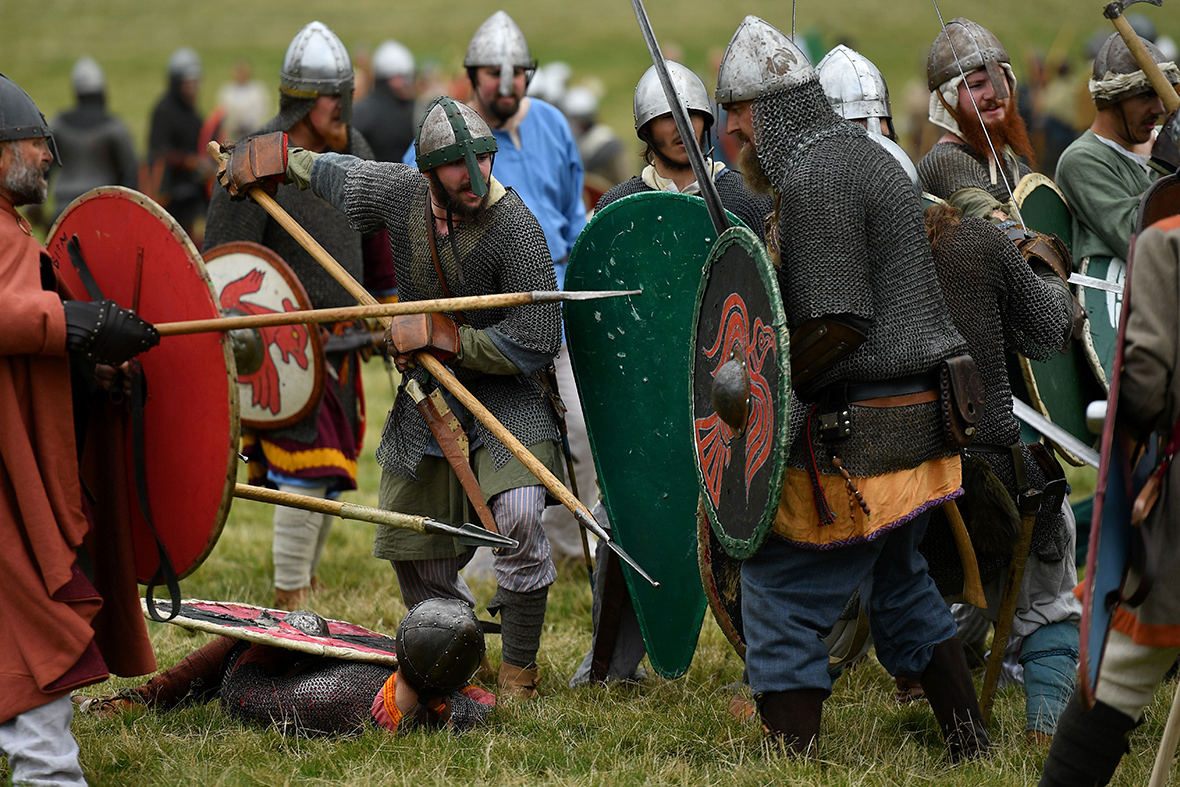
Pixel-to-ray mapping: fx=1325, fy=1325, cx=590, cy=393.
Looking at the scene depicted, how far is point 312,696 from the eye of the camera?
359cm

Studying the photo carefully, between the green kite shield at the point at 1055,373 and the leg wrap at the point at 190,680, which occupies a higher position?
the green kite shield at the point at 1055,373

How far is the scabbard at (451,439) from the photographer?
371 cm

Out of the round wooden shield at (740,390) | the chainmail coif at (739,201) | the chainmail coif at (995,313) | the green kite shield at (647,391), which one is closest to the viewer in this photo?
the round wooden shield at (740,390)

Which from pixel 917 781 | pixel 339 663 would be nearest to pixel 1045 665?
pixel 917 781

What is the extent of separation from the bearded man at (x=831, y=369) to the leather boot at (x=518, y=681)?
0.90 meters

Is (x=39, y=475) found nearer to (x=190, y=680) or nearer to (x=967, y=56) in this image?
(x=190, y=680)

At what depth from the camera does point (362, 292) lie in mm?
3816

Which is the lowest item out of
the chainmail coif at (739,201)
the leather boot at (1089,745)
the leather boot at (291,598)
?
the leather boot at (291,598)

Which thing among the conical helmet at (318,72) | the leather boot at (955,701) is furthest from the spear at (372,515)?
the conical helmet at (318,72)

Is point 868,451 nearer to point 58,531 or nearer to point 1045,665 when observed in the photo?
point 1045,665

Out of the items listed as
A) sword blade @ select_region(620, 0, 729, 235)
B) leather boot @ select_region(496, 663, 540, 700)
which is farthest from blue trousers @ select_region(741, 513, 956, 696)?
leather boot @ select_region(496, 663, 540, 700)

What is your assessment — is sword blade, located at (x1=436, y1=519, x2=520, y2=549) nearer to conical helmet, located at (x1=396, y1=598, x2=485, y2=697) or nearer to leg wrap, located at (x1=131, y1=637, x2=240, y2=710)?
conical helmet, located at (x1=396, y1=598, x2=485, y2=697)

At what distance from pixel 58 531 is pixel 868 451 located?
1.85 m

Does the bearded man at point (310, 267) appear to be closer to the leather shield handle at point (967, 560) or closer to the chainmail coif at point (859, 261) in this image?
the chainmail coif at point (859, 261)
